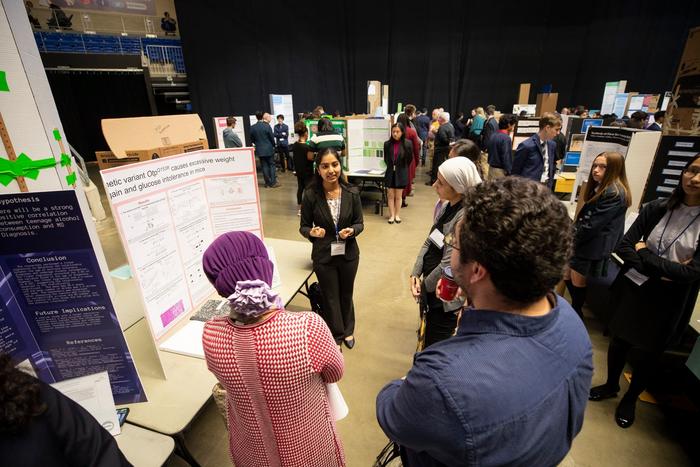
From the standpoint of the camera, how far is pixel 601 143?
3717mm

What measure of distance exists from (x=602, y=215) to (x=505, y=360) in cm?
220

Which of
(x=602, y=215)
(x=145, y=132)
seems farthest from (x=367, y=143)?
(x=145, y=132)

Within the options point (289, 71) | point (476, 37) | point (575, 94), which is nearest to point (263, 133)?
point (289, 71)

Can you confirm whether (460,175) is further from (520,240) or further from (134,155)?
(134,155)

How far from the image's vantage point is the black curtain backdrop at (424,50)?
35.3ft

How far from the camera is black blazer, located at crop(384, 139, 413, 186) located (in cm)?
515

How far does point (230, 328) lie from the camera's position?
1.02 m

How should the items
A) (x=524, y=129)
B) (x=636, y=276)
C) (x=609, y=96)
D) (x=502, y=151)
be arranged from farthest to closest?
1. (x=609, y=96)
2. (x=524, y=129)
3. (x=502, y=151)
4. (x=636, y=276)

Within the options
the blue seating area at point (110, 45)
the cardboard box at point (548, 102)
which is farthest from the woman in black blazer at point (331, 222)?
the blue seating area at point (110, 45)

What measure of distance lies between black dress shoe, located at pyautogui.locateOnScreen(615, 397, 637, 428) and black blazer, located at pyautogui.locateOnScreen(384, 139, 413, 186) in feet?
12.3

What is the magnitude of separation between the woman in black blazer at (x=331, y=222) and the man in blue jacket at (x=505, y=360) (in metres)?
1.66

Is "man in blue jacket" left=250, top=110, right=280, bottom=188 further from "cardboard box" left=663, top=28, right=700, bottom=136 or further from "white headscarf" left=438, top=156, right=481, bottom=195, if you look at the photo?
"cardboard box" left=663, top=28, right=700, bottom=136

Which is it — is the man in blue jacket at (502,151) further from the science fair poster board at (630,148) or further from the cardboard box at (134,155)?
the cardboard box at (134,155)

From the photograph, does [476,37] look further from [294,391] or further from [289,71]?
[294,391]
